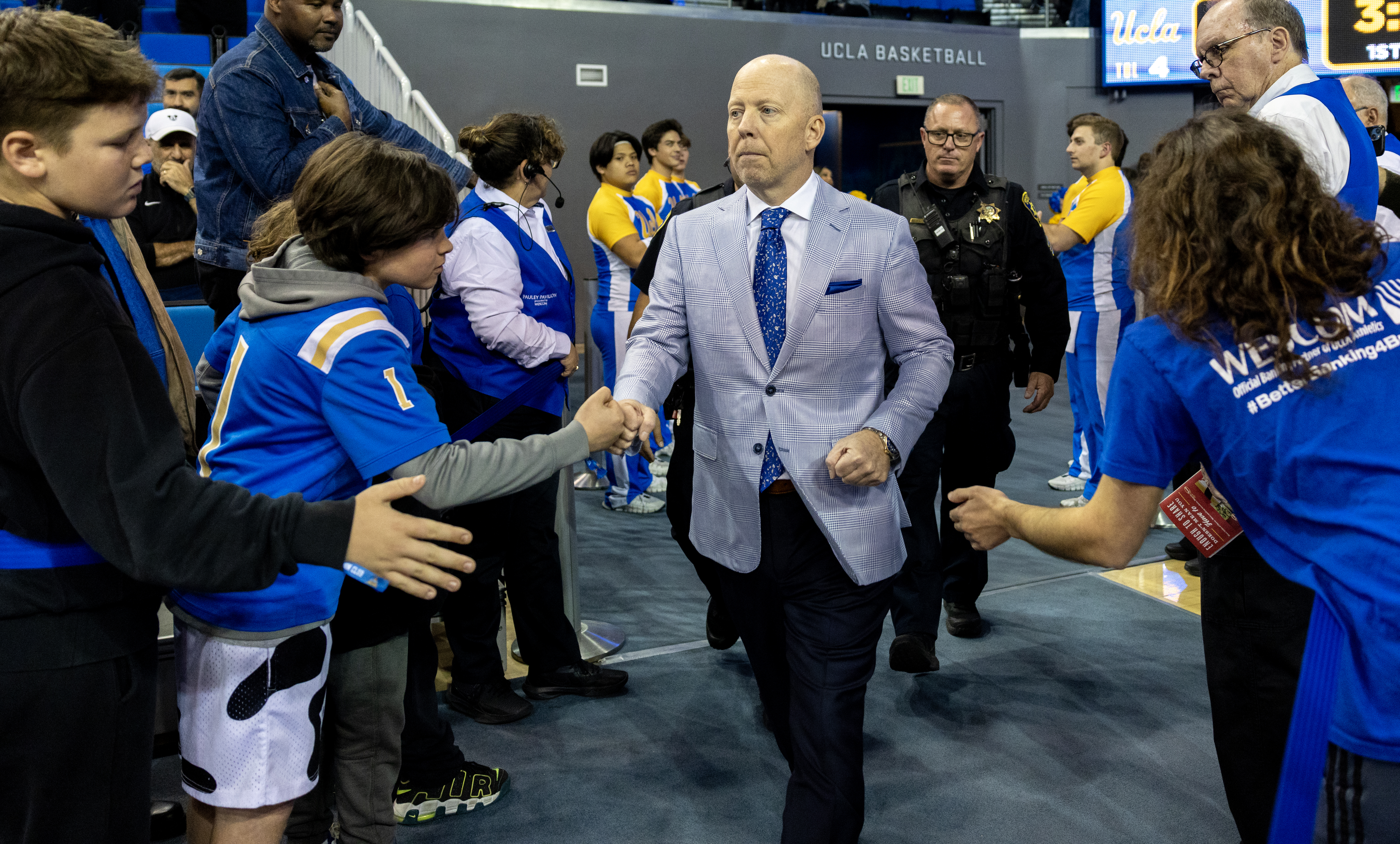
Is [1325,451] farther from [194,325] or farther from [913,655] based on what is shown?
[194,325]

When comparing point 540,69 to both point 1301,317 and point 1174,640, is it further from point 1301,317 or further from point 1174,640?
point 1301,317

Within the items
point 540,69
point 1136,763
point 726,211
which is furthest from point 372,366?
point 540,69

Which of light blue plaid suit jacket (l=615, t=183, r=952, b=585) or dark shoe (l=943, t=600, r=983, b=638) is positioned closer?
light blue plaid suit jacket (l=615, t=183, r=952, b=585)

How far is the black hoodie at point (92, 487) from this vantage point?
1.16m

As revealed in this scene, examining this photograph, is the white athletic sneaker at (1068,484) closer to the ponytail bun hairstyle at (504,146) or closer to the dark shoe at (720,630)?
the dark shoe at (720,630)

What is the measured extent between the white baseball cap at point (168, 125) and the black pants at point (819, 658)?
308 cm

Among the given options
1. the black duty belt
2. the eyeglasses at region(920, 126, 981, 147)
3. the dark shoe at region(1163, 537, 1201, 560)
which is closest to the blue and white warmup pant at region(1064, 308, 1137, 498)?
the dark shoe at region(1163, 537, 1201, 560)

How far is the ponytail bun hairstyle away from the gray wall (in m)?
6.69

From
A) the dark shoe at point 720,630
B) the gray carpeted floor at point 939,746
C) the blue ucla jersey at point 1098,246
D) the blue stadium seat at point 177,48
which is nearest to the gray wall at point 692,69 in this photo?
the blue stadium seat at point 177,48

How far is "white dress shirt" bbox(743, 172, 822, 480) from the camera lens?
2.21 m

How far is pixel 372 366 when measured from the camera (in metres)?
1.61

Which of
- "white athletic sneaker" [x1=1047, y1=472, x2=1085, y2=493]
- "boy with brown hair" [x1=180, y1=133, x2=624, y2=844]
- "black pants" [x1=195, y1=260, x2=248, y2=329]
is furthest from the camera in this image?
"white athletic sneaker" [x1=1047, y1=472, x2=1085, y2=493]

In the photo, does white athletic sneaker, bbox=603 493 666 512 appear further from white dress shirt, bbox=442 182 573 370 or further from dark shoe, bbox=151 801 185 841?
dark shoe, bbox=151 801 185 841

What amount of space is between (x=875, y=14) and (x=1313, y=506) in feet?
37.8
